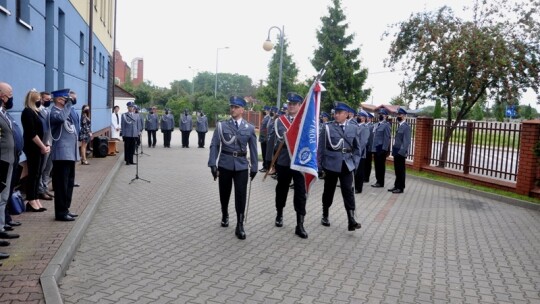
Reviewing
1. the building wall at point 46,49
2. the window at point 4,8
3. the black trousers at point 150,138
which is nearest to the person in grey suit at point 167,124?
the black trousers at point 150,138

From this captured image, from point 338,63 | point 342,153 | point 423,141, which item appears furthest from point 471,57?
point 338,63

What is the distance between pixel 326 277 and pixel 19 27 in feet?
23.4

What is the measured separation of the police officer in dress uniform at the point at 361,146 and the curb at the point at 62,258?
19.3ft

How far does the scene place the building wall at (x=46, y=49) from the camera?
8.74m

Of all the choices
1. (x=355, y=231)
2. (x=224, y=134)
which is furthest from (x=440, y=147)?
(x=224, y=134)

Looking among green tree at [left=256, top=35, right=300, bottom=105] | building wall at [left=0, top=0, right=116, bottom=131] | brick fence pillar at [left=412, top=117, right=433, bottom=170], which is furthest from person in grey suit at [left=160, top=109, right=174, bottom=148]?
green tree at [left=256, top=35, right=300, bottom=105]

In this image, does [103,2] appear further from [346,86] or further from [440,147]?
[346,86]

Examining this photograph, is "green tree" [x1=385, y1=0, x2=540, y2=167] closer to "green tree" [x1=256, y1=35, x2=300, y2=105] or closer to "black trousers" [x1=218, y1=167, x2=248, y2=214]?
"black trousers" [x1=218, y1=167, x2=248, y2=214]

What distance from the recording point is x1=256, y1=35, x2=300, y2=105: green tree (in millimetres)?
53219

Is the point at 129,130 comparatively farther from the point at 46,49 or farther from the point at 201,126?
the point at 201,126

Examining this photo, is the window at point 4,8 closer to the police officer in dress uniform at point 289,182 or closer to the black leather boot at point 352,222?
the police officer in dress uniform at point 289,182

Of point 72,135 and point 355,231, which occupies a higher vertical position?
point 72,135

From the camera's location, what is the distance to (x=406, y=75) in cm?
1847

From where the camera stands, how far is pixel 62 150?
23.2 feet
